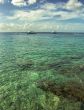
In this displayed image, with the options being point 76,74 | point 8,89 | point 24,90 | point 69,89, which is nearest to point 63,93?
point 69,89

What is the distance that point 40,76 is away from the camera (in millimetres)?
26078

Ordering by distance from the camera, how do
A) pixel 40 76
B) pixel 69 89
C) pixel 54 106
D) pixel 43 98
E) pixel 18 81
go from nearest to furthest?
1. pixel 54 106
2. pixel 43 98
3. pixel 69 89
4. pixel 18 81
5. pixel 40 76

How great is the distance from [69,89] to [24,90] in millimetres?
4380

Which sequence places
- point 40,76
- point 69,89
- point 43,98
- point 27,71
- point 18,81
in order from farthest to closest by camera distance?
point 27,71 → point 40,76 → point 18,81 → point 69,89 → point 43,98

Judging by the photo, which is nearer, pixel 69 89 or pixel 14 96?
pixel 14 96

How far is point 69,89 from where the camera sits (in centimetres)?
2083

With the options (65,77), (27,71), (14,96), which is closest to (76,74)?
(65,77)

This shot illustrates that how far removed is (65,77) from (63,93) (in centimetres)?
581

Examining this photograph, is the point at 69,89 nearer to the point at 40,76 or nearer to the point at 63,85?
the point at 63,85

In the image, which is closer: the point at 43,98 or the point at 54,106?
the point at 54,106

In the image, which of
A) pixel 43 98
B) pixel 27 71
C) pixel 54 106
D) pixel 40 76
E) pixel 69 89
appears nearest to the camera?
pixel 54 106

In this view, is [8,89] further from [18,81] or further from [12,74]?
[12,74]

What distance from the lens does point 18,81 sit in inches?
952

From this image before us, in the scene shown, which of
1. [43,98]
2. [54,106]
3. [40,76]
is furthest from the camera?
[40,76]
